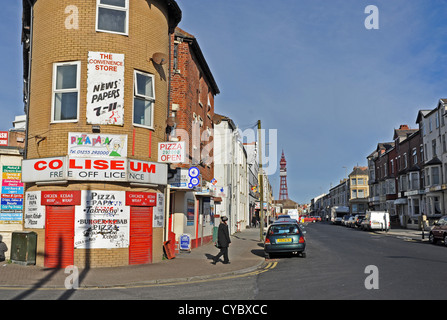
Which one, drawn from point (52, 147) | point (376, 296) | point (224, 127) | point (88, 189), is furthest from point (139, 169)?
point (224, 127)

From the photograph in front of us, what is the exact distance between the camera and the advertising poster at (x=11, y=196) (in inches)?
630

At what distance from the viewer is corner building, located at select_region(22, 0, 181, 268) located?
45.6 feet

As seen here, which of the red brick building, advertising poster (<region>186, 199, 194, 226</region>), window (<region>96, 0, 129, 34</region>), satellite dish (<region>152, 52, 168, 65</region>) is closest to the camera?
window (<region>96, 0, 129, 34</region>)

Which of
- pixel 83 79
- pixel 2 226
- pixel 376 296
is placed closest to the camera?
pixel 376 296

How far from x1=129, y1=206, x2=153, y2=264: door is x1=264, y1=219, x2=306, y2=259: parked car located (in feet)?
17.3

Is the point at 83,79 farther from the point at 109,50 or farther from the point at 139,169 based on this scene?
the point at 139,169

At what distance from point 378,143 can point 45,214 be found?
6439 cm

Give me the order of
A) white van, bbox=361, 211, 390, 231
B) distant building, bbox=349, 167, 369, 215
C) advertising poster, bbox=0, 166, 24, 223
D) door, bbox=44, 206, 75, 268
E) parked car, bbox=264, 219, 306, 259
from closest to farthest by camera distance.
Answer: door, bbox=44, 206, 75, 268 → advertising poster, bbox=0, 166, 24, 223 → parked car, bbox=264, 219, 306, 259 → white van, bbox=361, 211, 390, 231 → distant building, bbox=349, 167, 369, 215

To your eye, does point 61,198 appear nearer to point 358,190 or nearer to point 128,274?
point 128,274

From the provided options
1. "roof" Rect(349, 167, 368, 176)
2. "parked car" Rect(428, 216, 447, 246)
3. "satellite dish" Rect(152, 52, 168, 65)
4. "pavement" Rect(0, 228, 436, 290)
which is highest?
"roof" Rect(349, 167, 368, 176)

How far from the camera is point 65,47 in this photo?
14570 millimetres

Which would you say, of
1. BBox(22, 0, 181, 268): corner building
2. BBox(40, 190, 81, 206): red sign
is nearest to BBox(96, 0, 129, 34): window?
BBox(22, 0, 181, 268): corner building

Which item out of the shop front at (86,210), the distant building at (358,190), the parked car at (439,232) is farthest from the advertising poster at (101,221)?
the distant building at (358,190)

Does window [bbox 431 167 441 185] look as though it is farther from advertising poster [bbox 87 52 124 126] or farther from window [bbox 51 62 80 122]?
window [bbox 51 62 80 122]
